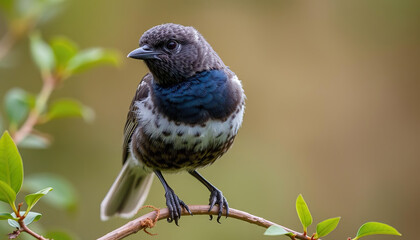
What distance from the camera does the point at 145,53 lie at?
129 inches

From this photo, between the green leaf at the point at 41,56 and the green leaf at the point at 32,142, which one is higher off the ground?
the green leaf at the point at 41,56

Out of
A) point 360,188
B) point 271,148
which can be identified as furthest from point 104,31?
point 360,188

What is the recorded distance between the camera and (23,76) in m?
6.20

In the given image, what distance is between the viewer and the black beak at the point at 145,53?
3256 millimetres

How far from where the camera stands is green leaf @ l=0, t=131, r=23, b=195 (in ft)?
6.23

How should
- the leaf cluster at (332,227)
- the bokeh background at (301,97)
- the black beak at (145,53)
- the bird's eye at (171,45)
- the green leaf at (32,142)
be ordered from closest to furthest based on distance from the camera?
the leaf cluster at (332,227) < the green leaf at (32,142) < the black beak at (145,53) < the bird's eye at (171,45) < the bokeh background at (301,97)

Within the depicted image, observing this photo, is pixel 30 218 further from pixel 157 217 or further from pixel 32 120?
pixel 32 120

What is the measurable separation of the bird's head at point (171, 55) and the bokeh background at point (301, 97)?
3.06 meters

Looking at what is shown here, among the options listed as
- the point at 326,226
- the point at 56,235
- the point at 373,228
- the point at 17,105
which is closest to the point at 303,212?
the point at 326,226

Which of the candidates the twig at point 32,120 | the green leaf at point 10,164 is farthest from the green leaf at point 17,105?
the green leaf at point 10,164

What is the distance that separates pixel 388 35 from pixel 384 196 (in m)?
1.85

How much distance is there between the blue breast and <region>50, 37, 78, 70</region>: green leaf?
52cm

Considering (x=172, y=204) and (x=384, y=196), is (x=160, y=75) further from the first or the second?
(x=384, y=196)

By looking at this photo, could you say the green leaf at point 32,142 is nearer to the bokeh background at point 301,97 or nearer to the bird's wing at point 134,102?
the bird's wing at point 134,102
